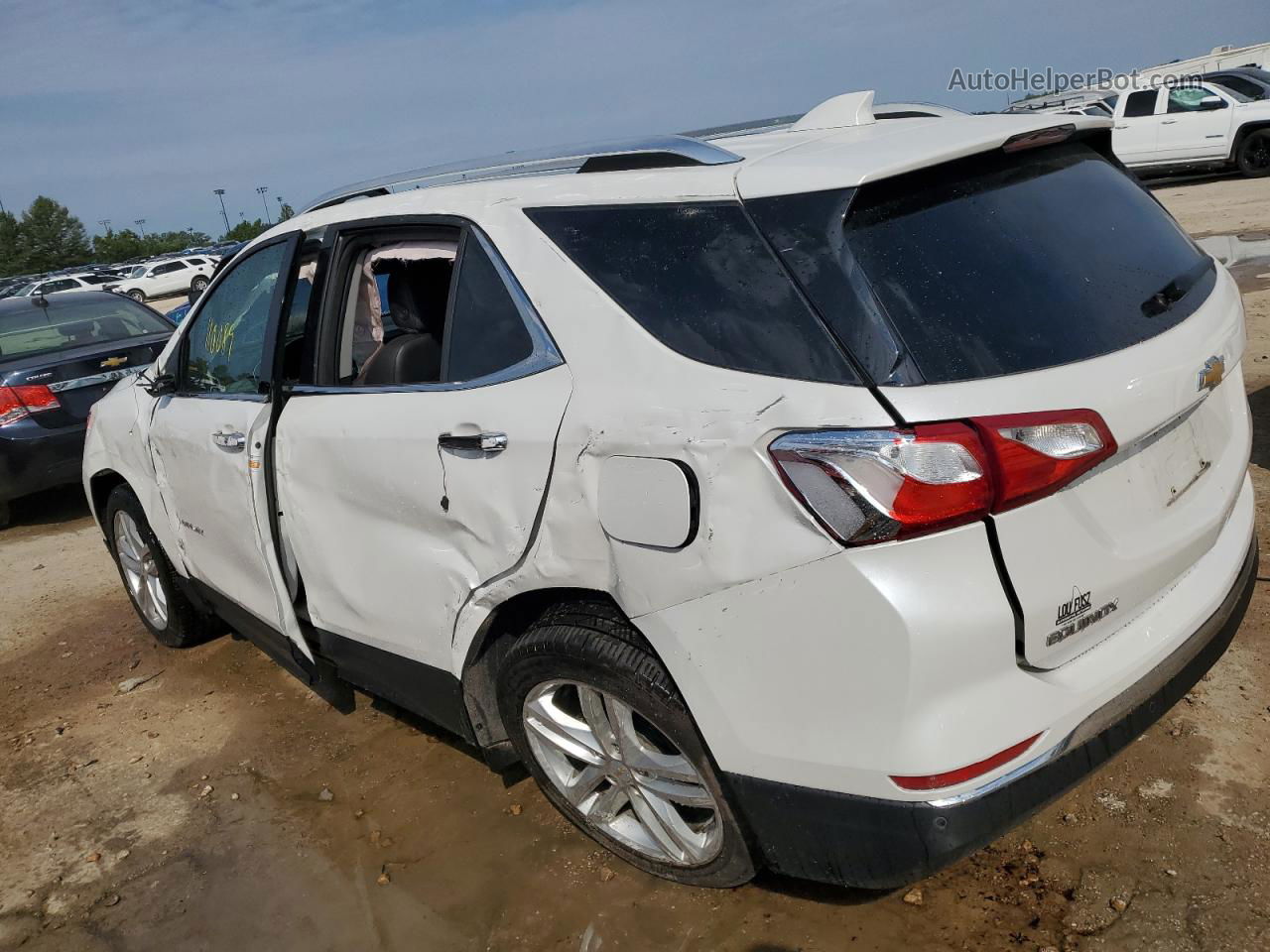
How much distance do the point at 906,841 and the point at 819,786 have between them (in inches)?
7.5

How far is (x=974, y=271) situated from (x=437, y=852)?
2.16m

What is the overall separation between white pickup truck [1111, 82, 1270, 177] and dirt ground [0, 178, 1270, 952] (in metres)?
16.6

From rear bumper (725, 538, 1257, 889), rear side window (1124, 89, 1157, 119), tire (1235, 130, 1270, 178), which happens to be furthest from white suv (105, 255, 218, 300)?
rear bumper (725, 538, 1257, 889)

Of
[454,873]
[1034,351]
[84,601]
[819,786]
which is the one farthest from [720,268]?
[84,601]

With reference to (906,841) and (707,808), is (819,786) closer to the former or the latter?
(906,841)

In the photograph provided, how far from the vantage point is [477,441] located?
247cm

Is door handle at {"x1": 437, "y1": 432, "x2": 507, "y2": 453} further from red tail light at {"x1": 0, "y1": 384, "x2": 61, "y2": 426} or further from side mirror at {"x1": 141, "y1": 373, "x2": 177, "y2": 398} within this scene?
red tail light at {"x1": 0, "y1": 384, "x2": 61, "y2": 426}

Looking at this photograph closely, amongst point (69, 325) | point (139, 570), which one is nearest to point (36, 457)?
point (69, 325)

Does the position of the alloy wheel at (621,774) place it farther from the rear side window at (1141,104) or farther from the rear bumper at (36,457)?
the rear side window at (1141,104)

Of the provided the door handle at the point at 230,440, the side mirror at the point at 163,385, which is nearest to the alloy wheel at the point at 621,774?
the door handle at the point at 230,440

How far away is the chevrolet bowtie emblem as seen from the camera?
2.22 metres

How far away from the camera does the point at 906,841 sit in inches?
78.2

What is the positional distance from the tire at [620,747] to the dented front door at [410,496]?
9.3 inches

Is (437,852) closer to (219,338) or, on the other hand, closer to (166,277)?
(219,338)
